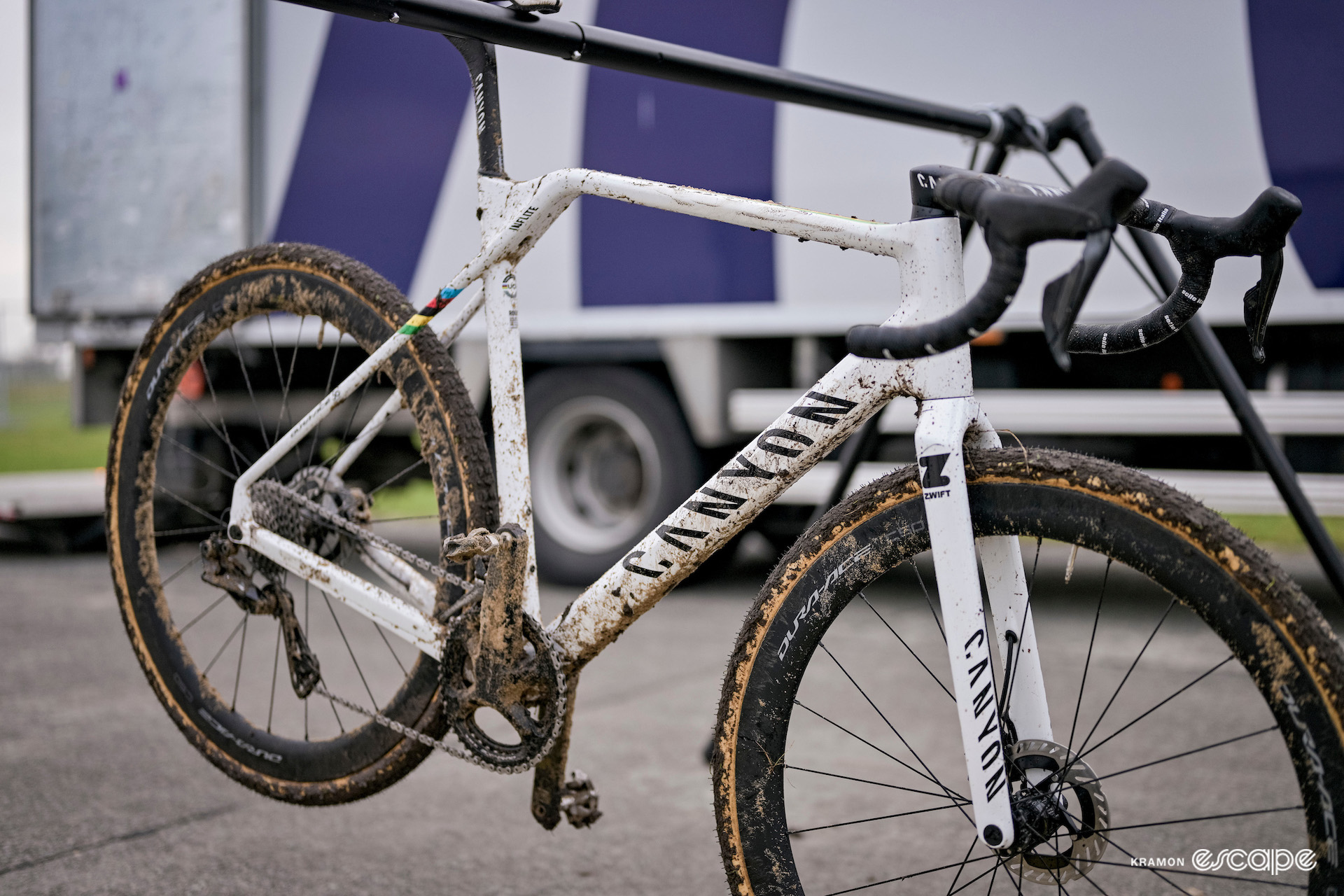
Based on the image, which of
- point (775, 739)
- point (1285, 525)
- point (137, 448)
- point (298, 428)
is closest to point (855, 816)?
point (775, 739)

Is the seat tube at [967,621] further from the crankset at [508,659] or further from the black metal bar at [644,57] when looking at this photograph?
the black metal bar at [644,57]

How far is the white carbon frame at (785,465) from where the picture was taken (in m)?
1.46

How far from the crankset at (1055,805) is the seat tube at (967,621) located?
5cm

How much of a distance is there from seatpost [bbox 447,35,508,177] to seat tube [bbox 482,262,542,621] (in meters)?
0.20

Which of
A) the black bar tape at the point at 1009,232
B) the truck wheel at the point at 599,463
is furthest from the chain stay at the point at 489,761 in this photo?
the truck wheel at the point at 599,463

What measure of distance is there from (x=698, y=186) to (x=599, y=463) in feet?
4.66

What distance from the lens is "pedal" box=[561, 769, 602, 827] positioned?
189cm

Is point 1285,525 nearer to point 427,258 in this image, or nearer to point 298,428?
point 427,258

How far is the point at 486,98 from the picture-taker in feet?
6.45

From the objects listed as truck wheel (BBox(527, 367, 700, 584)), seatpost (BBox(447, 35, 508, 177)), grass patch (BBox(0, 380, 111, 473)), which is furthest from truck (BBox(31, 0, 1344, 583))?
grass patch (BBox(0, 380, 111, 473))

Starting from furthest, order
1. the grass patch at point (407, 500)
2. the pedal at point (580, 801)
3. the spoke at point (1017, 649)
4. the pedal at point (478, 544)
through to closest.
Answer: the grass patch at point (407, 500), the pedal at point (580, 801), the pedal at point (478, 544), the spoke at point (1017, 649)

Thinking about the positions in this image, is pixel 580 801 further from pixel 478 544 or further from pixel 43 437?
pixel 43 437

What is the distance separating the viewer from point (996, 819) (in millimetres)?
1437

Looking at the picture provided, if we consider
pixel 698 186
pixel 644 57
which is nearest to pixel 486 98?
pixel 644 57
